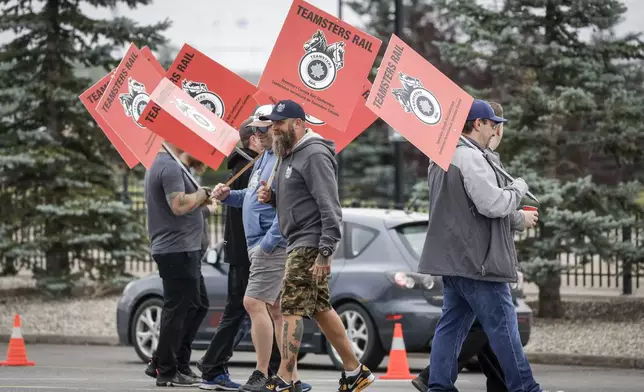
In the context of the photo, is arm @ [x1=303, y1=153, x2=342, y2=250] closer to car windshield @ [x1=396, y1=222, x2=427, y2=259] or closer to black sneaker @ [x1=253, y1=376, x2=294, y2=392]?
black sneaker @ [x1=253, y1=376, x2=294, y2=392]

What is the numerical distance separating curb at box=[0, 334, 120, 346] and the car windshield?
197 inches

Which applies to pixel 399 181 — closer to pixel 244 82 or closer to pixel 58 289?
pixel 58 289

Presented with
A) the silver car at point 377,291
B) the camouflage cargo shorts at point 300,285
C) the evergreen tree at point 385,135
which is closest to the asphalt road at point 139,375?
the silver car at point 377,291

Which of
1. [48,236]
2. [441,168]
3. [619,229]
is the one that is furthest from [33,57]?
[441,168]

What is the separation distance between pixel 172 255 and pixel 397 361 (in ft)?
8.11

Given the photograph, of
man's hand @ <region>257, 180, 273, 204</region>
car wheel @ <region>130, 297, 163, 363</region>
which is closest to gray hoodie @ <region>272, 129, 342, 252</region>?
man's hand @ <region>257, 180, 273, 204</region>

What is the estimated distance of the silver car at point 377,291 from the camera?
40.2ft

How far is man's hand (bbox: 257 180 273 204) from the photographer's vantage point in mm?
8820

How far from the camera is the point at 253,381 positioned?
924 cm

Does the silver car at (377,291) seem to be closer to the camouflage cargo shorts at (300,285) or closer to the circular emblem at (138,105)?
the circular emblem at (138,105)

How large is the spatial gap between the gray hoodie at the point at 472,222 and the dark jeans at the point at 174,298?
2517 mm

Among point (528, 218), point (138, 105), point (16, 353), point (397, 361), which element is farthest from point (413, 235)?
point (528, 218)

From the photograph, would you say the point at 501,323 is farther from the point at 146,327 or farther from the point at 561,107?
the point at 561,107

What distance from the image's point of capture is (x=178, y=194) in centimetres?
973
